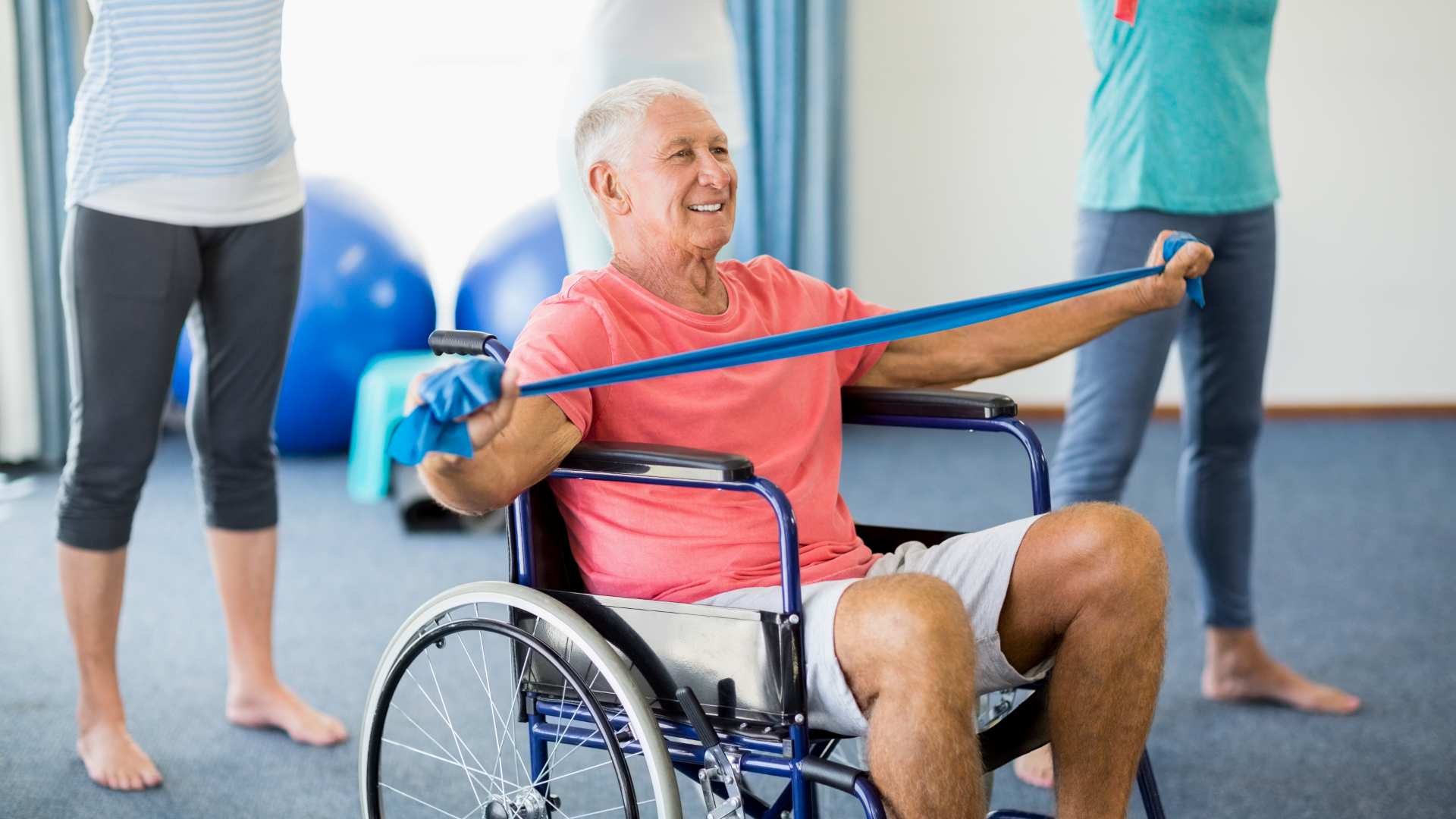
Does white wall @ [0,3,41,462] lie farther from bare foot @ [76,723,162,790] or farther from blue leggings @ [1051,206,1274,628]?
blue leggings @ [1051,206,1274,628]

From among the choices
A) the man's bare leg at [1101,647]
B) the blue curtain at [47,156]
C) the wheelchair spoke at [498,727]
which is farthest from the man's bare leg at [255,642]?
the blue curtain at [47,156]

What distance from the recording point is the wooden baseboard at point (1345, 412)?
4.62m

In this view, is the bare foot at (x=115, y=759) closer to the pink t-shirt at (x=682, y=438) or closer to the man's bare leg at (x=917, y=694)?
the pink t-shirt at (x=682, y=438)

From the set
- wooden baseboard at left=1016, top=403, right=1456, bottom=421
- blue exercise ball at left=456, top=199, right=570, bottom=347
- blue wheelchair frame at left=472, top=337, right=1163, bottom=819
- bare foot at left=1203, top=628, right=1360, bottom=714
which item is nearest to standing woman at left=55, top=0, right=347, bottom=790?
blue wheelchair frame at left=472, top=337, right=1163, bottom=819

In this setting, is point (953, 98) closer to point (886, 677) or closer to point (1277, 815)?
point (1277, 815)

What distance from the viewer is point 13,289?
13.0 feet

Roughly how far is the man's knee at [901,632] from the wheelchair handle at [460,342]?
52 cm

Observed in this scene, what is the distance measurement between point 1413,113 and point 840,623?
4.15 metres

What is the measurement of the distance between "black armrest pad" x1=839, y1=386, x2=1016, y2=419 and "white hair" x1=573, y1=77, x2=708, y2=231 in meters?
0.39

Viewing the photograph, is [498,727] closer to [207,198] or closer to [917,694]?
[207,198]

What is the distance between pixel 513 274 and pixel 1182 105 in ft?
7.84

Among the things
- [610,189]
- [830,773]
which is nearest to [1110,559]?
[830,773]

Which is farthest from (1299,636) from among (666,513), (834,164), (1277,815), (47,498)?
(47,498)

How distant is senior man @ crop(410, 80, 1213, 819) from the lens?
1.21m
